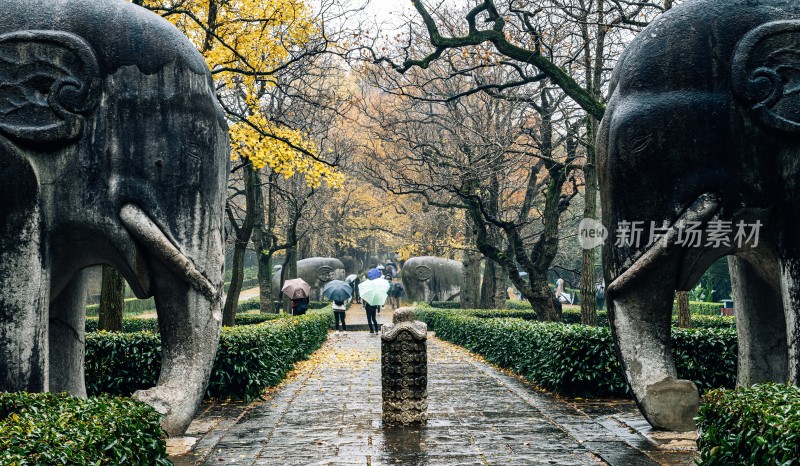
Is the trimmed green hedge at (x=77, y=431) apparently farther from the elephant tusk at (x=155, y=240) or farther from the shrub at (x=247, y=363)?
the shrub at (x=247, y=363)

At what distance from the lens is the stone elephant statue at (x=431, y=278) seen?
3494 cm

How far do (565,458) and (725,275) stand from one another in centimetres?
2820

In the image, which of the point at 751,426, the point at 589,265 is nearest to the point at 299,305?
the point at 589,265

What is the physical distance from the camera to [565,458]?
21.7ft

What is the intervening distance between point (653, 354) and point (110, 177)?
4445mm

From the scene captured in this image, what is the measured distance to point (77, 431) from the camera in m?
4.18

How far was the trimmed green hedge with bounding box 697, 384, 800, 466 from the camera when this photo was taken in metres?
3.89

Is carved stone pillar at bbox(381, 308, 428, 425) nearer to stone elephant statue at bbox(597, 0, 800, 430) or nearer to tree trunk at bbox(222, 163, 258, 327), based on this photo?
stone elephant statue at bbox(597, 0, 800, 430)

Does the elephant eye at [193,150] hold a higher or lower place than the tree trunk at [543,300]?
higher

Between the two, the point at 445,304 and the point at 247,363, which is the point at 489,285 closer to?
the point at 445,304

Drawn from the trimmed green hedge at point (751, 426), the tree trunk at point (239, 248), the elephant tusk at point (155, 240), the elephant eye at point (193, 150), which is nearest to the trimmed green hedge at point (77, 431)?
the elephant tusk at point (155, 240)

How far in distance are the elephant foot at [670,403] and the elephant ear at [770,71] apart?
216cm

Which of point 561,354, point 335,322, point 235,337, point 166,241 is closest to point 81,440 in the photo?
point 166,241

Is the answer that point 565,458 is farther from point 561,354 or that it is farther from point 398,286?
point 398,286
